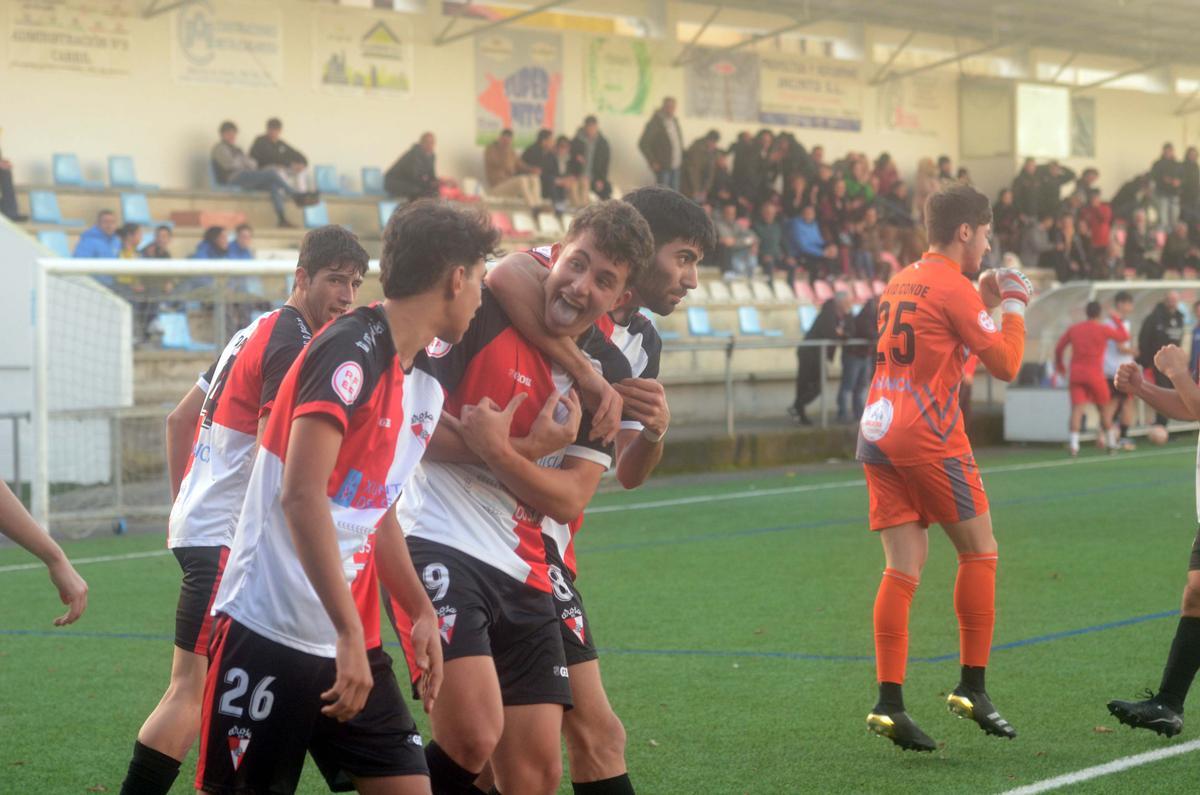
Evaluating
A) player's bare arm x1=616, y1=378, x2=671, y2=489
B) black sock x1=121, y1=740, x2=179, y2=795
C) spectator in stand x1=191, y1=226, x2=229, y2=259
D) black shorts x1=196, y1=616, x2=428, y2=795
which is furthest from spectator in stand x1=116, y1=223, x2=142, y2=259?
black shorts x1=196, y1=616, x2=428, y2=795

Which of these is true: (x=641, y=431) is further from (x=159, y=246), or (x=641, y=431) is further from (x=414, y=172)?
(x=414, y=172)

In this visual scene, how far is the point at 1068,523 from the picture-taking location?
42.9 ft

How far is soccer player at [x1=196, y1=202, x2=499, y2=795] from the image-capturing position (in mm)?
3248

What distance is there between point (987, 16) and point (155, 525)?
21.8 m

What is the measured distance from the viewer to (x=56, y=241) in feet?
60.1

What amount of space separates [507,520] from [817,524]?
9.27m

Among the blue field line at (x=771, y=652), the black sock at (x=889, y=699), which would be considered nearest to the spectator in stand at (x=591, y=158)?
the blue field line at (x=771, y=652)

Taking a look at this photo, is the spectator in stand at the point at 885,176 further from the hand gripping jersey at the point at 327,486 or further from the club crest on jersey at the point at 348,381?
the club crest on jersey at the point at 348,381

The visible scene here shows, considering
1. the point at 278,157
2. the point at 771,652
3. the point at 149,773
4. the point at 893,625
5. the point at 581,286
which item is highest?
the point at 278,157

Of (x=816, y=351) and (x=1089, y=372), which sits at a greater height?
(x=816, y=351)

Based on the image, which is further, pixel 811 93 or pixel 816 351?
pixel 811 93

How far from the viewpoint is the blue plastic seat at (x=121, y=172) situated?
2141cm

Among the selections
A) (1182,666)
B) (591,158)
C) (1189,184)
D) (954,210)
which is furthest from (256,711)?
(1189,184)

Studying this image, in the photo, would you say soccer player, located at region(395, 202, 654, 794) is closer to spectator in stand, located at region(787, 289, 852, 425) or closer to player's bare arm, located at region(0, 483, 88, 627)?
player's bare arm, located at region(0, 483, 88, 627)
